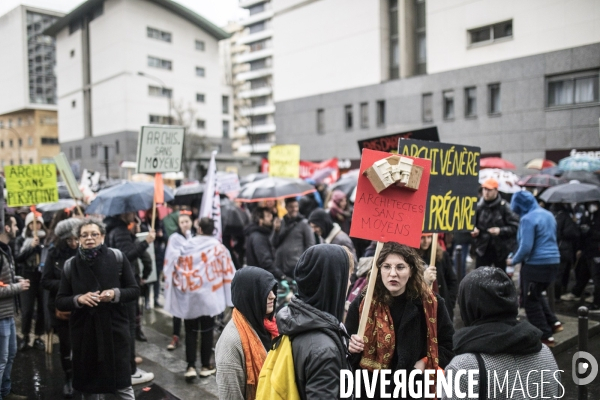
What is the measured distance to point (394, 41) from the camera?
33781 millimetres

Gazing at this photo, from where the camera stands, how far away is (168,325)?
833 centimetres

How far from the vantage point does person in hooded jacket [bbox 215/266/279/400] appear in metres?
3.09

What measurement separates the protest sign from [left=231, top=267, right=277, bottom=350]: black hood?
837 centimetres

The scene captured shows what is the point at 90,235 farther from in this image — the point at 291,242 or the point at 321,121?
the point at 321,121

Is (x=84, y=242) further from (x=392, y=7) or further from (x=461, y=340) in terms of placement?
(x=392, y=7)

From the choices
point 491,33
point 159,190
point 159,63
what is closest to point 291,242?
point 159,190

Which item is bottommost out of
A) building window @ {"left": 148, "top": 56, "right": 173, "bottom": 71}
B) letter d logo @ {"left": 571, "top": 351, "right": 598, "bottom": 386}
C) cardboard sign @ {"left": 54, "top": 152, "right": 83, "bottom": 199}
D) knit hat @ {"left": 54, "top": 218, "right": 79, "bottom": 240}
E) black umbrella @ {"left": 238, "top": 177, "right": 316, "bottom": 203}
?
letter d logo @ {"left": 571, "top": 351, "right": 598, "bottom": 386}

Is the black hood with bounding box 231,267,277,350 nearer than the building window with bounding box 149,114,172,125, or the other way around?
the black hood with bounding box 231,267,277,350

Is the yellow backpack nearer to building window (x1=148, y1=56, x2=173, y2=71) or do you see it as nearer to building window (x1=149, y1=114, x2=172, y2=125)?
building window (x1=149, y1=114, x2=172, y2=125)

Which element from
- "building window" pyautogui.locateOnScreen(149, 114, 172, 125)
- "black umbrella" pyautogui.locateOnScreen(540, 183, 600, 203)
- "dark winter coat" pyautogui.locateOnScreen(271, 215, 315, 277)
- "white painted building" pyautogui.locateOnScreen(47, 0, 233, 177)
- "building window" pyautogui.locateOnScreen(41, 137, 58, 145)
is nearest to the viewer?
"dark winter coat" pyautogui.locateOnScreen(271, 215, 315, 277)

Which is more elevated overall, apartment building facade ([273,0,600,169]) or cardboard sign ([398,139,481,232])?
apartment building facade ([273,0,600,169])

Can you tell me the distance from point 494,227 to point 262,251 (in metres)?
3.38

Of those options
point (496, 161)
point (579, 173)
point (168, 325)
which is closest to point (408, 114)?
point (496, 161)

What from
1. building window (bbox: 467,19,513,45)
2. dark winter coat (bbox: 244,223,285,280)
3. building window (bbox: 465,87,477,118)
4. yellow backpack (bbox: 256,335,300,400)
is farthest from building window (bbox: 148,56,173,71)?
yellow backpack (bbox: 256,335,300,400)
